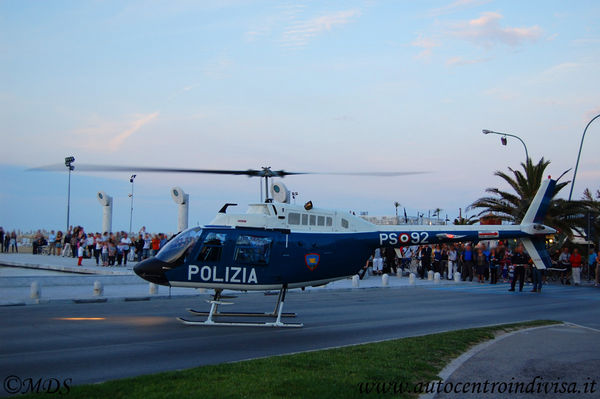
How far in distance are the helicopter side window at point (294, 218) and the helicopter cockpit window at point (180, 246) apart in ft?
7.55

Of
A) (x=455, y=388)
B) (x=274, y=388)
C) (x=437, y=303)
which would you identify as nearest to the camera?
(x=274, y=388)

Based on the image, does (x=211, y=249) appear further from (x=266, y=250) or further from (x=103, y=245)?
(x=103, y=245)

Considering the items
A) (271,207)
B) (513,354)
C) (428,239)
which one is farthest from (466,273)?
(513,354)

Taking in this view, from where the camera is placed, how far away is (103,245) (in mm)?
33281

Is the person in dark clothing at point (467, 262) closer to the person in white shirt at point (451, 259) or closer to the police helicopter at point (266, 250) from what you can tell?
the person in white shirt at point (451, 259)

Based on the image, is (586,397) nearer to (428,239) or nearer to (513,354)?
(513,354)

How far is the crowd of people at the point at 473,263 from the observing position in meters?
32.9

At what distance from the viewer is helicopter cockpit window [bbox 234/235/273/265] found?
14.8 m

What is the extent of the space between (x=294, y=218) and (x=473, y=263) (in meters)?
21.9

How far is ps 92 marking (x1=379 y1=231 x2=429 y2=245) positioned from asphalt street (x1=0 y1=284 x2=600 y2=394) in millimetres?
2088

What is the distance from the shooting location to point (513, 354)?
10.5 metres

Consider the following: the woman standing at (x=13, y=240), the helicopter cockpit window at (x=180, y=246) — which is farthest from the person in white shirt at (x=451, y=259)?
the woman standing at (x=13, y=240)

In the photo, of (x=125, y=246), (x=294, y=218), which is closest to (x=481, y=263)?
(x=125, y=246)

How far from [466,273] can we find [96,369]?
29288mm
